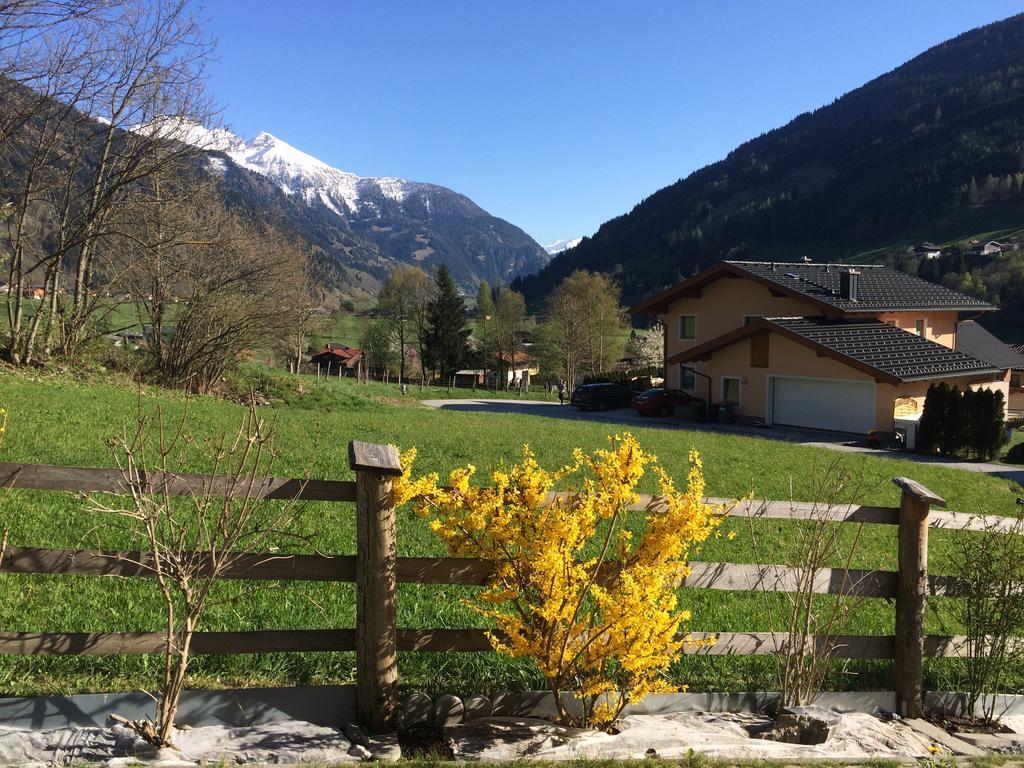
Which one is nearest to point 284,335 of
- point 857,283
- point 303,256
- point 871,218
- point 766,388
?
point 303,256

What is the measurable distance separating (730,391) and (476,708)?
106 feet

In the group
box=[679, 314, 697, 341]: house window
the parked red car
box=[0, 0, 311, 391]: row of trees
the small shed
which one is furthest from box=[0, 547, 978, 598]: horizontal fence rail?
the small shed

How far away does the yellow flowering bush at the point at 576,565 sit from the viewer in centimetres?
374

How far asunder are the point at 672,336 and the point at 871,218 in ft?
451

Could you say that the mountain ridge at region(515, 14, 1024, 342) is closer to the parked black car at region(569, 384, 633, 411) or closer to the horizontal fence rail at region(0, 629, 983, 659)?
the parked black car at region(569, 384, 633, 411)

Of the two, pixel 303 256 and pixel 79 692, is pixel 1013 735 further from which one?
pixel 303 256

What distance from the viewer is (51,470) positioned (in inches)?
148

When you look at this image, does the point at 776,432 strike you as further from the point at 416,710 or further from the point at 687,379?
the point at 416,710

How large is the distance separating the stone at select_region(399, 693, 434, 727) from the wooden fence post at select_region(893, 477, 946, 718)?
111 inches

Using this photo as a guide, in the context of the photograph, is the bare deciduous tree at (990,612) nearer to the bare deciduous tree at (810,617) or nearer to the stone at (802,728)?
the bare deciduous tree at (810,617)

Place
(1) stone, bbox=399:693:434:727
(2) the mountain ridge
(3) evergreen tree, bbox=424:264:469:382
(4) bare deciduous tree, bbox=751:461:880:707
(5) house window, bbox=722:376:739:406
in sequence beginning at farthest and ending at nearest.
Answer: (2) the mountain ridge
(3) evergreen tree, bbox=424:264:469:382
(5) house window, bbox=722:376:739:406
(4) bare deciduous tree, bbox=751:461:880:707
(1) stone, bbox=399:693:434:727

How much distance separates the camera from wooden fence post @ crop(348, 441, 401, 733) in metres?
3.85

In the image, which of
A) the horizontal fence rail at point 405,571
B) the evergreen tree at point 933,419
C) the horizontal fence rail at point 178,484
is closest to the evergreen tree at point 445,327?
the evergreen tree at point 933,419

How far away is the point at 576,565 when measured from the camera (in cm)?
396
